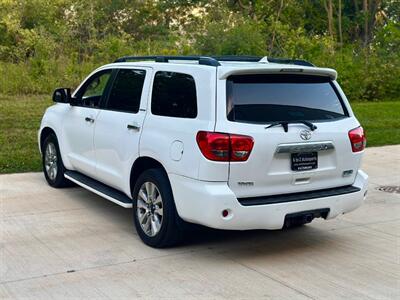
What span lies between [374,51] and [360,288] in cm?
1921

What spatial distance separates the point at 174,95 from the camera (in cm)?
566

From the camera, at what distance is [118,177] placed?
247 inches

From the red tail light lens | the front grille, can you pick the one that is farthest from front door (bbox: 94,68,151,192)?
the front grille

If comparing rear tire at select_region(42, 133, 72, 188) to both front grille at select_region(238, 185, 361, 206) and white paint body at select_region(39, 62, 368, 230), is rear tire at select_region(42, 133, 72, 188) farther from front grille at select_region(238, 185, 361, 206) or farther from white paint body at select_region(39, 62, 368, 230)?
front grille at select_region(238, 185, 361, 206)

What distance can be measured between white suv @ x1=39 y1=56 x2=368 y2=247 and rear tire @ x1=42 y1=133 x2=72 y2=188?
60.1 inches

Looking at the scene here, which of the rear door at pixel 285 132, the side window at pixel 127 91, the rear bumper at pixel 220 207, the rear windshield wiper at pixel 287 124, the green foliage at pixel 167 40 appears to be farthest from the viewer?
the green foliage at pixel 167 40

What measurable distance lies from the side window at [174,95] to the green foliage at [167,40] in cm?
1266

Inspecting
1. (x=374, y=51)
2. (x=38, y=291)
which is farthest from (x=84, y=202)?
(x=374, y=51)

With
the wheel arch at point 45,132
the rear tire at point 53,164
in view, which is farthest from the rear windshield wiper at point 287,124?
the wheel arch at point 45,132

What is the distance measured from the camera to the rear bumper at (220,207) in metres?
5.01

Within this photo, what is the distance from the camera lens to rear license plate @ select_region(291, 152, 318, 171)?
209 inches

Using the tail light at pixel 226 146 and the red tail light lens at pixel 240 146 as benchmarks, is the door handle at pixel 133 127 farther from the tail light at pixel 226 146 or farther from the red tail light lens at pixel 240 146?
the red tail light lens at pixel 240 146

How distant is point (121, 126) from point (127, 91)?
43cm

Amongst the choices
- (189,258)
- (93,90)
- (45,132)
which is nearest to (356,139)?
(189,258)
